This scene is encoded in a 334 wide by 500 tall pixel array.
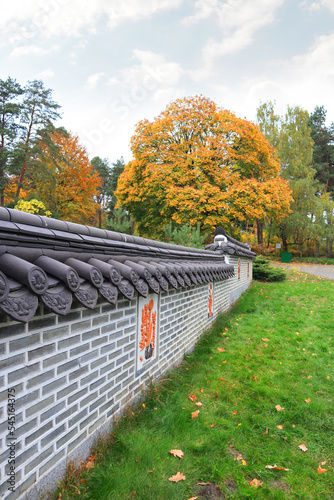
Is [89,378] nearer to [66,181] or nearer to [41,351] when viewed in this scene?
[41,351]

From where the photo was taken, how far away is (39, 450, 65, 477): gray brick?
193cm

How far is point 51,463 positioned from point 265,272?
49.9 feet

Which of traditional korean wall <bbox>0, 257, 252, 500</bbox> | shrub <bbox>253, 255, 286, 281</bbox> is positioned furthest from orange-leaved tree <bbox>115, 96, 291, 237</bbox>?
traditional korean wall <bbox>0, 257, 252, 500</bbox>

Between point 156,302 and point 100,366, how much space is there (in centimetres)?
140

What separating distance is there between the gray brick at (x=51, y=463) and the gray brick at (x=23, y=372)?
638 mm

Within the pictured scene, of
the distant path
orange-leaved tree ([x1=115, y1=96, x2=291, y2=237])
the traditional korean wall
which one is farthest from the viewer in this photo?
the distant path

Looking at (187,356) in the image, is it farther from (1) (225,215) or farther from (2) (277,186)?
(2) (277,186)

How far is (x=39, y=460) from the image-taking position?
1.90m

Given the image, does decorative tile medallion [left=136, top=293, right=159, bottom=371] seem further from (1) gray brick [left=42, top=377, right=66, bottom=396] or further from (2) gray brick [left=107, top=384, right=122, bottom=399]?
(1) gray brick [left=42, top=377, right=66, bottom=396]

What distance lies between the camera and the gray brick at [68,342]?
2082 millimetres

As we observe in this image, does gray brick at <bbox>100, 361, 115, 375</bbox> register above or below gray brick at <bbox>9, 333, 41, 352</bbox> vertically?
below

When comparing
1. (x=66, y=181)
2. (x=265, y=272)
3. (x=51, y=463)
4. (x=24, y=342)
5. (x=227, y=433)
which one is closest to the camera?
(x=24, y=342)

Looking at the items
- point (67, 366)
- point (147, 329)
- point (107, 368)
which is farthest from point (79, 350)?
point (147, 329)

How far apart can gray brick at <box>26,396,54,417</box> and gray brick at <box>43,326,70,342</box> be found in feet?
1.27
